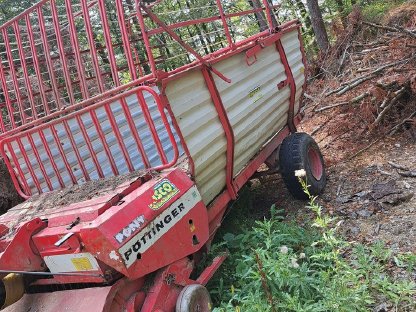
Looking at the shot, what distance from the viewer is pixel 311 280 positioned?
10.6 feet

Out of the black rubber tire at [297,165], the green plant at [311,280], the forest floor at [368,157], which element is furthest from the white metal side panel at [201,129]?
the black rubber tire at [297,165]

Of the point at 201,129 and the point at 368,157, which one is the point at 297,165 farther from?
the point at 201,129

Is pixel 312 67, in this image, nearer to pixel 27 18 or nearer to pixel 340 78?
pixel 340 78

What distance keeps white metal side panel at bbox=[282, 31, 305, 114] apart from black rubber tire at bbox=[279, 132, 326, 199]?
744mm

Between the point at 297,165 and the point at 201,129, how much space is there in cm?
160

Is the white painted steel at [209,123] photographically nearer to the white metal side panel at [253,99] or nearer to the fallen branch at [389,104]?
the white metal side panel at [253,99]

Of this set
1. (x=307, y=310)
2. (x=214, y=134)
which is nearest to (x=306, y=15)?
(x=214, y=134)

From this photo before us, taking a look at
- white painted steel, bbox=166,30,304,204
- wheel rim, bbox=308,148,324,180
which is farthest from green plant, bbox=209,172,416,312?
wheel rim, bbox=308,148,324,180

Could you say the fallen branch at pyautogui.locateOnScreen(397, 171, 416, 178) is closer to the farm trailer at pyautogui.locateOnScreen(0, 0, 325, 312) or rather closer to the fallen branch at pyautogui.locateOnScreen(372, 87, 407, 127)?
the farm trailer at pyautogui.locateOnScreen(0, 0, 325, 312)

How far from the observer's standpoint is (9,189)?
5.95 meters

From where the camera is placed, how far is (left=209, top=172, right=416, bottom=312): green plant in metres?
2.90

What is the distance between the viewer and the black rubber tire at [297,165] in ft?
16.1

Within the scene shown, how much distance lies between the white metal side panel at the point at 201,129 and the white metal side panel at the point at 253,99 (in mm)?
249

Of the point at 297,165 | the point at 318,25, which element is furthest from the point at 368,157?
the point at 318,25
